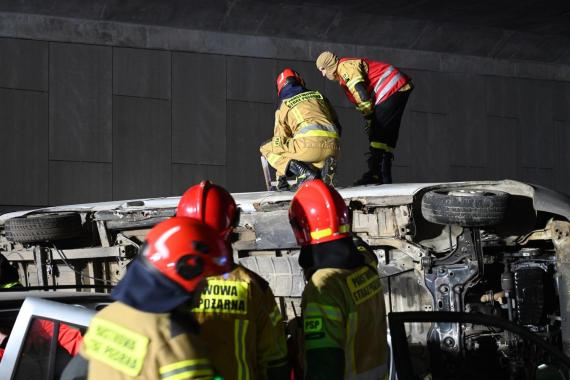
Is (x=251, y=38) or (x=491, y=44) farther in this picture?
(x=491, y=44)

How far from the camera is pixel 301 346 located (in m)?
Result: 3.46

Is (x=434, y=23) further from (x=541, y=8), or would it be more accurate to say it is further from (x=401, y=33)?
(x=541, y=8)

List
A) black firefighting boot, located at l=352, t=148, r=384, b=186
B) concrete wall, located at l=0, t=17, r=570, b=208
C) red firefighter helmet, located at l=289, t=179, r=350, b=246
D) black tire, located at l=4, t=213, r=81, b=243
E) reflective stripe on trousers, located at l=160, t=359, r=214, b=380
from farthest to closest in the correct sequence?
concrete wall, located at l=0, t=17, r=570, b=208 < black firefighting boot, located at l=352, t=148, r=384, b=186 < black tire, located at l=4, t=213, r=81, b=243 < red firefighter helmet, located at l=289, t=179, r=350, b=246 < reflective stripe on trousers, located at l=160, t=359, r=214, b=380

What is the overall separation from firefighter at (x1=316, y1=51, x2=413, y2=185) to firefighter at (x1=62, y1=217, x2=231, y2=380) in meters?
5.21

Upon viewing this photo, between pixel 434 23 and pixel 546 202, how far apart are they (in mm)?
9590

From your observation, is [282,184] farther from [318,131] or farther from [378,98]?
[378,98]

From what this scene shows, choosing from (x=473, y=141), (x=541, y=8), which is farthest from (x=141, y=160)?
(x=541, y=8)

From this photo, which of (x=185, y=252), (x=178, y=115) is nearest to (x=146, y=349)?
(x=185, y=252)

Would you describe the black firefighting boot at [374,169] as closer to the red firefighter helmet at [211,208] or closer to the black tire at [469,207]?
the black tire at [469,207]

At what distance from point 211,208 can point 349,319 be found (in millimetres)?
770

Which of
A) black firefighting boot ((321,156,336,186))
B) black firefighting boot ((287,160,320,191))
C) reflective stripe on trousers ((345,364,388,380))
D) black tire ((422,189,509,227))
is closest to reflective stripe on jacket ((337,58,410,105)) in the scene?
black firefighting boot ((321,156,336,186))

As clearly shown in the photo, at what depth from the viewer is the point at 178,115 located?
12648 millimetres

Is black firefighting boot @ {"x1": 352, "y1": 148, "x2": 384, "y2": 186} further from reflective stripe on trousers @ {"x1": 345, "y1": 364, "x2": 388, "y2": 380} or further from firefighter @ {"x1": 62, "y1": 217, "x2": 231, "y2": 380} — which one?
firefighter @ {"x1": 62, "y1": 217, "x2": 231, "y2": 380}

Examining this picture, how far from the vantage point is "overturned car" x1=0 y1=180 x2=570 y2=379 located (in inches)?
205
